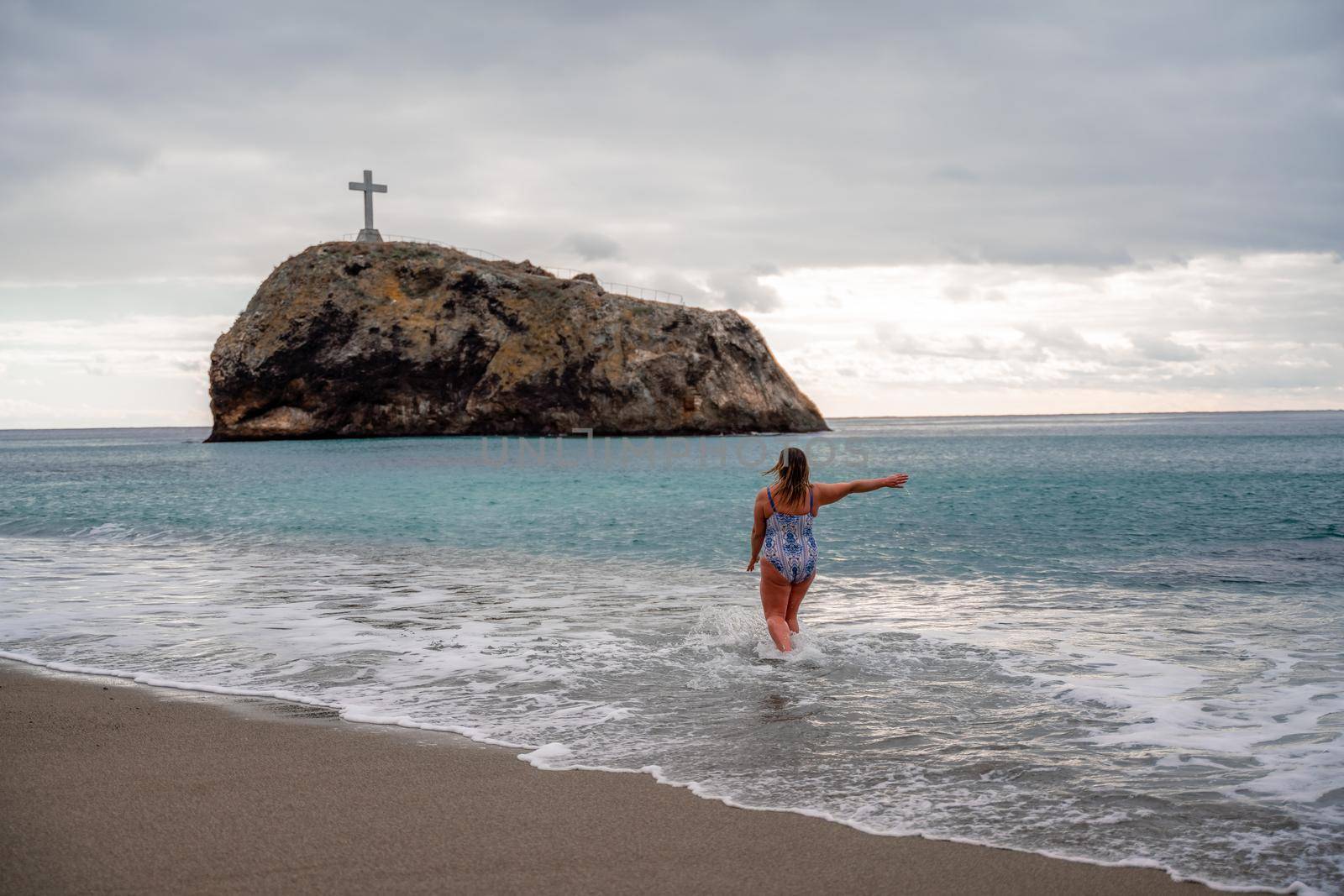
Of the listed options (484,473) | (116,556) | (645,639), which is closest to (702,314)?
(484,473)

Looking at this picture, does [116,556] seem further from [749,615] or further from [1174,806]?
[1174,806]

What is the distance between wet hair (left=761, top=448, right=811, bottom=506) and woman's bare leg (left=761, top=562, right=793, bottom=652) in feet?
1.87

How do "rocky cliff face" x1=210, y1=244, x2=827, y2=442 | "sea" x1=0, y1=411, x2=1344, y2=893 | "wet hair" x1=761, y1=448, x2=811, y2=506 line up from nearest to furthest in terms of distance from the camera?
"sea" x1=0, y1=411, x2=1344, y2=893 < "wet hair" x1=761, y1=448, x2=811, y2=506 < "rocky cliff face" x1=210, y1=244, x2=827, y2=442

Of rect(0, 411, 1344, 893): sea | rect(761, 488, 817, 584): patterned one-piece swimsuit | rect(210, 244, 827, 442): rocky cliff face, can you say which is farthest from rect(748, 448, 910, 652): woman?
rect(210, 244, 827, 442): rocky cliff face

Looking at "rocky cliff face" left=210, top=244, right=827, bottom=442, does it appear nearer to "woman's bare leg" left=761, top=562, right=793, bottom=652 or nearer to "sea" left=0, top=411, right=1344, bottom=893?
"sea" left=0, top=411, right=1344, bottom=893

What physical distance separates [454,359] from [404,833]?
9450cm

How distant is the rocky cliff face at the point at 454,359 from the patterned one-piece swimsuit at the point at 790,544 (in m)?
85.8

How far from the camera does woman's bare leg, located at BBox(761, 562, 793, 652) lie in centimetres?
771

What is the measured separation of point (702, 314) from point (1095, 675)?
93288mm

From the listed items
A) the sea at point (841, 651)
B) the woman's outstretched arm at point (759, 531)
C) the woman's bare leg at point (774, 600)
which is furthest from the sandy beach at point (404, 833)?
the woman's outstretched arm at point (759, 531)

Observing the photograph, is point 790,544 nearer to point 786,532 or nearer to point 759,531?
point 786,532

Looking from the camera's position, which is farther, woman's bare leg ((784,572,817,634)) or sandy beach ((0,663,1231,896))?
woman's bare leg ((784,572,817,634))

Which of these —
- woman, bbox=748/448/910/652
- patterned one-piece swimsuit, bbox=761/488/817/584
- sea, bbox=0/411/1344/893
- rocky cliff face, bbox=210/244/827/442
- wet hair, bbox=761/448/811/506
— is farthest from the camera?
rocky cliff face, bbox=210/244/827/442

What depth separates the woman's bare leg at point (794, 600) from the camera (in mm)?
7910
